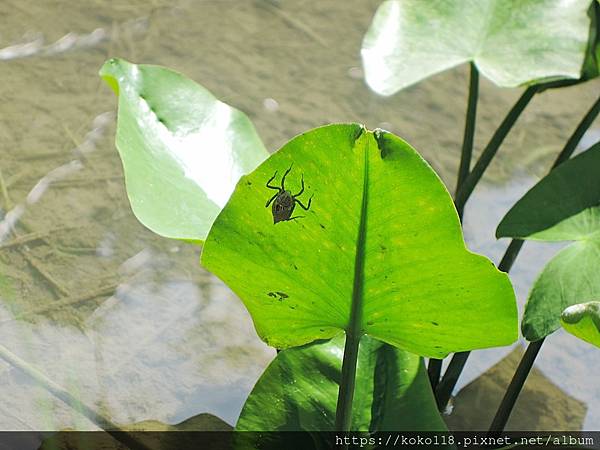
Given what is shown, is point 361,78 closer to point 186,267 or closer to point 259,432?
point 186,267

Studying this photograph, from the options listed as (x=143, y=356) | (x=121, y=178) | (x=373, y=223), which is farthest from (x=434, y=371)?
(x=121, y=178)

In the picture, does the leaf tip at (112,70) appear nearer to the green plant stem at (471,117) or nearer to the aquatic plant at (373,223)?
the aquatic plant at (373,223)

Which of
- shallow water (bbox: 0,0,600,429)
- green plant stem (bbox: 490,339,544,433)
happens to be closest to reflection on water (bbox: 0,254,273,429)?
shallow water (bbox: 0,0,600,429)

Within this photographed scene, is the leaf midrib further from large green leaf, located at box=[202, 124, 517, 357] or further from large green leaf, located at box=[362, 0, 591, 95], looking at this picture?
large green leaf, located at box=[362, 0, 591, 95]

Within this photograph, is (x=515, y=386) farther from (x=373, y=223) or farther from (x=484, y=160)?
(x=373, y=223)

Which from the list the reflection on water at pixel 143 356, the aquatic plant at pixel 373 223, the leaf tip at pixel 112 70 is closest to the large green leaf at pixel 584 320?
the aquatic plant at pixel 373 223

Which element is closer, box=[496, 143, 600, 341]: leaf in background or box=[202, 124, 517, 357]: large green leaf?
box=[202, 124, 517, 357]: large green leaf

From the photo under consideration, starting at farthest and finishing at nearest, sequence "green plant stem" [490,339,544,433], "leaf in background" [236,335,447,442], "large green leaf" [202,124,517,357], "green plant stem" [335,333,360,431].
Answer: "green plant stem" [490,339,544,433] → "leaf in background" [236,335,447,442] → "green plant stem" [335,333,360,431] → "large green leaf" [202,124,517,357]
